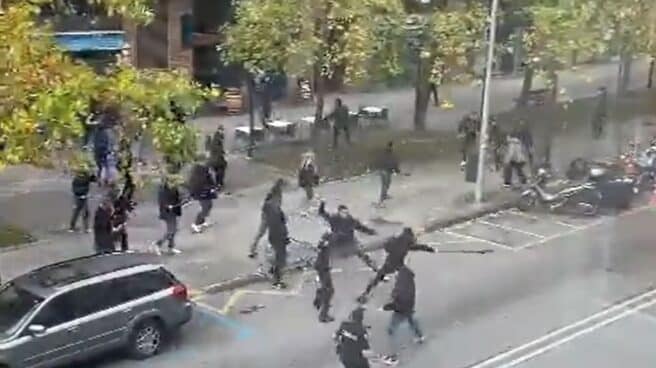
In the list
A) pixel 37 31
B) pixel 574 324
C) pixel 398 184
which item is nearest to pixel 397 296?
pixel 574 324

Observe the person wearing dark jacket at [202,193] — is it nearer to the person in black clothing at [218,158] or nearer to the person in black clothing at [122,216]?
the person in black clothing at [218,158]

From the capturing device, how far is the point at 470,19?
5742mm

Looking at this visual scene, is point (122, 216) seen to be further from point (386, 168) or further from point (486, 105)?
point (486, 105)

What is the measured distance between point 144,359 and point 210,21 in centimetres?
294

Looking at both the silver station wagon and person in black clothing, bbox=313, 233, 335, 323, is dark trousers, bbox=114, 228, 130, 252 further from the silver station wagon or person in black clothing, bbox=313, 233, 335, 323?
person in black clothing, bbox=313, 233, 335, 323

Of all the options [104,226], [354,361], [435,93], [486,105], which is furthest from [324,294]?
[435,93]

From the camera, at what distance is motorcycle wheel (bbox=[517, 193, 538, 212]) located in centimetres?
512

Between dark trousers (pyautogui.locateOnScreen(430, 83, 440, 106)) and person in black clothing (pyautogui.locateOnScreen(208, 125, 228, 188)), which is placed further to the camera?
dark trousers (pyautogui.locateOnScreen(430, 83, 440, 106))

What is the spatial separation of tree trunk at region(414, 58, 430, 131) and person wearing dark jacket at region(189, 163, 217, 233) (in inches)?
58.4

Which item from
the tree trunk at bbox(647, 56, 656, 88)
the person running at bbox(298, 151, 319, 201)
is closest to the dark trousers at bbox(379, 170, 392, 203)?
the person running at bbox(298, 151, 319, 201)

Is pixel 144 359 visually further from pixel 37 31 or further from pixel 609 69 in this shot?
pixel 609 69

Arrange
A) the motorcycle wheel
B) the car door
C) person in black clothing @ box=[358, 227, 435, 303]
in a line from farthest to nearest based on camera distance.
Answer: the motorcycle wheel < person in black clothing @ box=[358, 227, 435, 303] < the car door

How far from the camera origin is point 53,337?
3.46 meters

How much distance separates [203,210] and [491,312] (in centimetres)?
150
